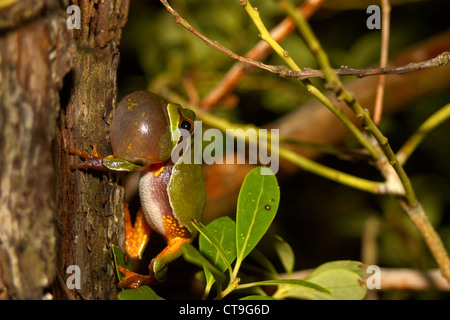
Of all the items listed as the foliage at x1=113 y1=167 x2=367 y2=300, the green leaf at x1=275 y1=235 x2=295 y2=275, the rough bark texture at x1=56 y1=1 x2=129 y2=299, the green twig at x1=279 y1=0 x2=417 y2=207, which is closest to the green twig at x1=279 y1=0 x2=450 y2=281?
the green twig at x1=279 y1=0 x2=417 y2=207

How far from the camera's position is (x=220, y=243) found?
912 mm

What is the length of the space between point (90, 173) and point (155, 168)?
0.20 metres

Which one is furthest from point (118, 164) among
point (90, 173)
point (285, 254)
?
point (285, 254)

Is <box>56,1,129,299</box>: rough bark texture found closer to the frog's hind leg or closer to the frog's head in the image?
the frog's head

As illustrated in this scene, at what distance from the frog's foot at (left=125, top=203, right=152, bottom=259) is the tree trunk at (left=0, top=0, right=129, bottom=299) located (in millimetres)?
217

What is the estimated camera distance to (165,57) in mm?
1901

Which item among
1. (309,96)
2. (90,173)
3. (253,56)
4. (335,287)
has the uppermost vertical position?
(253,56)

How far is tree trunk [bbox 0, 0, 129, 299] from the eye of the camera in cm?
59

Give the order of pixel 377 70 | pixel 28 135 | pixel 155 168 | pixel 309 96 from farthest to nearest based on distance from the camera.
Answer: pixel 309 96
pixel 155 168
pixel 377 70
pixel 28 135

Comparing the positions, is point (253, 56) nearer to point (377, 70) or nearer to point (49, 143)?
point (377, 70)

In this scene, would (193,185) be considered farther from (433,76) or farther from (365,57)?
(433,76)

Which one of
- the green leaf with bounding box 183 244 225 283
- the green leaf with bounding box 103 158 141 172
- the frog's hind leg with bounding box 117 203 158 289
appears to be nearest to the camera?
the green leaf with bounding box 183 244 225 283

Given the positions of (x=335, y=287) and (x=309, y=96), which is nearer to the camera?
(x=335, y=287)

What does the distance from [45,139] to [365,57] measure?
65.4 inches
